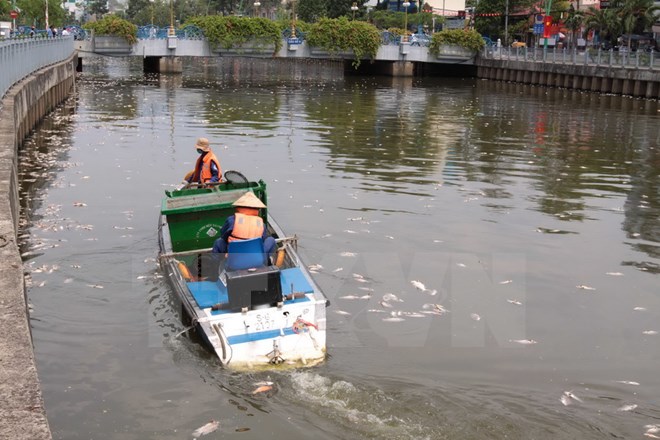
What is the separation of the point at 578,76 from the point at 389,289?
1929 inches

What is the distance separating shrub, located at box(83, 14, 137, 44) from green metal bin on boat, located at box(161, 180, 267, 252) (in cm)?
5367

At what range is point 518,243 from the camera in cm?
1638

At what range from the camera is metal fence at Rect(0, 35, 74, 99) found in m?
26.9

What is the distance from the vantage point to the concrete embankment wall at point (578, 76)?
171ft

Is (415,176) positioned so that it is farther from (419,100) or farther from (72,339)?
(419,100)

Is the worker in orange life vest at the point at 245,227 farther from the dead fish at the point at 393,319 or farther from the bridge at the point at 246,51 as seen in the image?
the bridge at the point at 246,51

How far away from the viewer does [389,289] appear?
13.6m

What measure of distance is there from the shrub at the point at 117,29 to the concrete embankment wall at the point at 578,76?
28289mm

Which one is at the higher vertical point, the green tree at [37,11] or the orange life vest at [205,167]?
the green tree at [37,11]

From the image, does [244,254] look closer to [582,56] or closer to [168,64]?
[582,56]

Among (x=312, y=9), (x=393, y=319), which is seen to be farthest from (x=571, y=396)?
(x=312, y=9)

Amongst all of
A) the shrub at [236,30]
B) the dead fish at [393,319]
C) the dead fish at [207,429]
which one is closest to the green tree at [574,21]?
the shrub at [236,30]

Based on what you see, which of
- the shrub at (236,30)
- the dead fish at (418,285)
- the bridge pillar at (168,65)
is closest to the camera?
the dead fish at (418,285)

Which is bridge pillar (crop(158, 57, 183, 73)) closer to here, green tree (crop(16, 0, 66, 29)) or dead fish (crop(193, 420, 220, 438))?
green tree (crop(16, 0, 66, 29))
